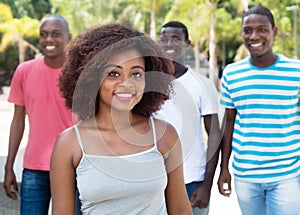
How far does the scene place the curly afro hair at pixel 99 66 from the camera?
1.98m

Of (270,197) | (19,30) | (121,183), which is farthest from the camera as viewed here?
(19,30)

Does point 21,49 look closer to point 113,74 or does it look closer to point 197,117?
point 197,117

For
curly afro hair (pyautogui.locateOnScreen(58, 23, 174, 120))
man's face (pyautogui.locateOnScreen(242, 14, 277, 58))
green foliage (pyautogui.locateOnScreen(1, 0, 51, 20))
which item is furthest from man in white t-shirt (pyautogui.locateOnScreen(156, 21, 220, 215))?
green foliage (pyautogui.locateOnScreen(1, 0, 51, 20))

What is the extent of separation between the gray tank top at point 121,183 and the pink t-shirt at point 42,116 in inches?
52.5

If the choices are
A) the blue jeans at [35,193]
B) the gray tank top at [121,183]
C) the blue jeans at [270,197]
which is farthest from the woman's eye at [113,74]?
the blue jeans at [270,197]

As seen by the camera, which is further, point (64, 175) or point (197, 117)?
point (197, 117)

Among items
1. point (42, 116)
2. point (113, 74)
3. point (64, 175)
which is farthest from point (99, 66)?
point (42, 116)

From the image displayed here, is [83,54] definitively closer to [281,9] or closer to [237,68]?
[237,68]

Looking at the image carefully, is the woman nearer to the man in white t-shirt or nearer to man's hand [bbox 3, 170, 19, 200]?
the man in white t-shirt

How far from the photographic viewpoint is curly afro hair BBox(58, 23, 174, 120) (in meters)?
1.98

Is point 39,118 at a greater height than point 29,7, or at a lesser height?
greater

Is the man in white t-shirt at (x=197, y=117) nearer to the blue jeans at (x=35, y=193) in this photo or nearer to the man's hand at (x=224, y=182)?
the man's hand at (x=224, y=182)

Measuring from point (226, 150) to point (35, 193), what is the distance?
3.99 ft

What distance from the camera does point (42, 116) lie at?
330 centimetres
